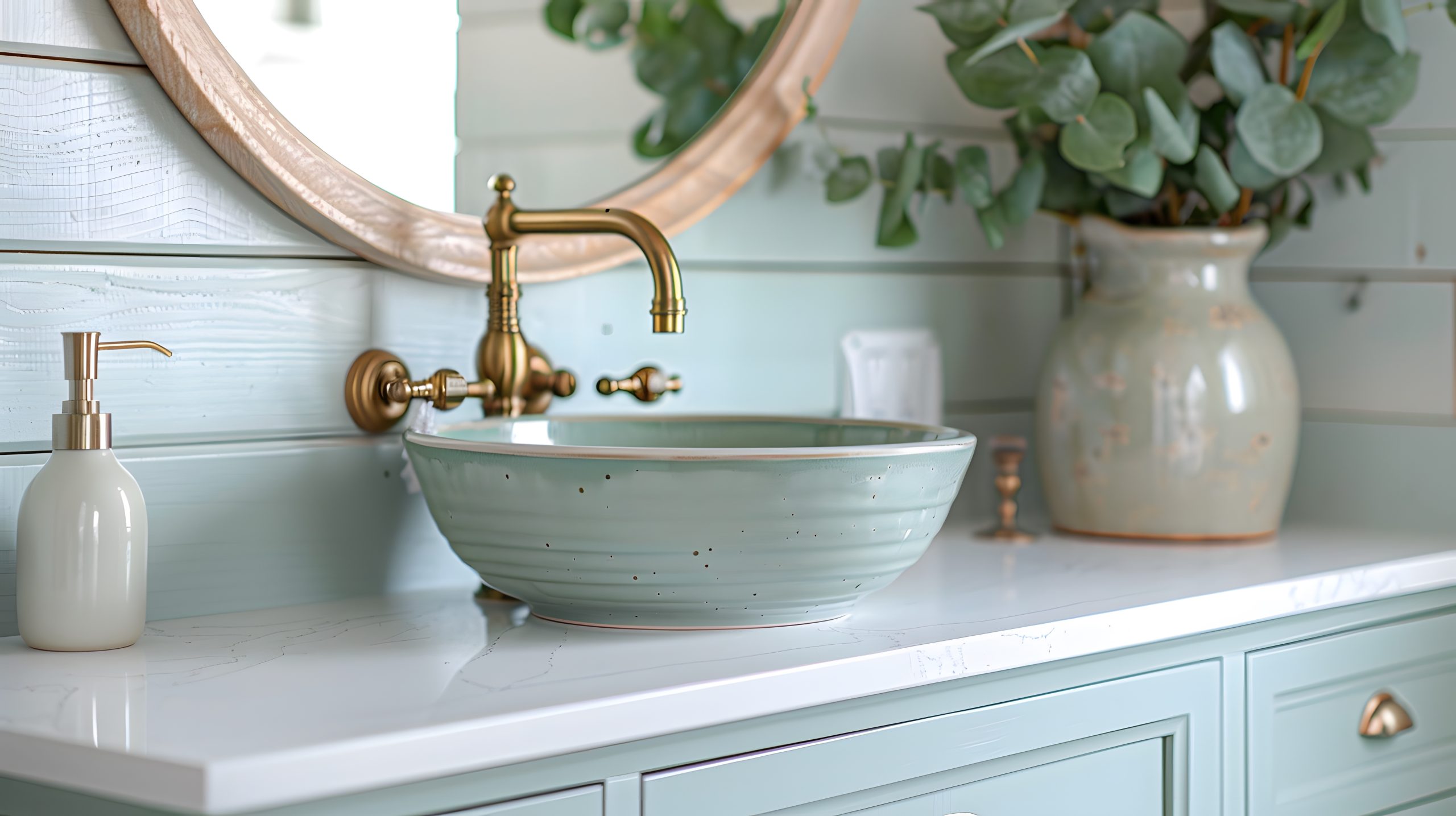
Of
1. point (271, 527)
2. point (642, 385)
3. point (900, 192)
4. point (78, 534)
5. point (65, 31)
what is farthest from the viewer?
point (900, 192)

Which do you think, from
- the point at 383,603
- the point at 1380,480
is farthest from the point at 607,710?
the point at 1380,480

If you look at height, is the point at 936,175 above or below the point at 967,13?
below

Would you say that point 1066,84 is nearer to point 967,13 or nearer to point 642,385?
point 967,13

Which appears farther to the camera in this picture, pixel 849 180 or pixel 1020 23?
pixel 849 180

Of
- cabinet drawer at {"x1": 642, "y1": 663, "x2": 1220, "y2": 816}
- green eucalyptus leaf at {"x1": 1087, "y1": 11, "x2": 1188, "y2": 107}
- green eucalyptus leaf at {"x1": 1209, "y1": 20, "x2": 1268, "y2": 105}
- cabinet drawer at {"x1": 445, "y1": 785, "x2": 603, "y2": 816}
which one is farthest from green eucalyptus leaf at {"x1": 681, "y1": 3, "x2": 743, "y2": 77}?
cabinet drawer at {"x1": 445, "y1": 785, "x2": 603, "y2": 816}

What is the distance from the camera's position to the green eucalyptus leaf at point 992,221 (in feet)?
4.63

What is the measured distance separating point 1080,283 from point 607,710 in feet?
3.55

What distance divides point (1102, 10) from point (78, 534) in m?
1.05

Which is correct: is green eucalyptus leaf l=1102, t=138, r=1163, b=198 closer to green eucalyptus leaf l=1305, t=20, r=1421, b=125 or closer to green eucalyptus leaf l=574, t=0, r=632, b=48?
green eucalyptus leaf l=1305, t=20, r=1421, b=125

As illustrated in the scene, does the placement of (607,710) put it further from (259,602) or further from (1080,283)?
(1080,283)

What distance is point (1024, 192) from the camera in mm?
1391

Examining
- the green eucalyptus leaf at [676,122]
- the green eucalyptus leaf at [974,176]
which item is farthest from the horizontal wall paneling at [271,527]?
the green eucalyptus leaf at [974,176]

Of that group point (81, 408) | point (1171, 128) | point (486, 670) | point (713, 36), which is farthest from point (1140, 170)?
point (81, 408)

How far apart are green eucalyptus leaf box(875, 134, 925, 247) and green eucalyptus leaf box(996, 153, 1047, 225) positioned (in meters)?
0.09
